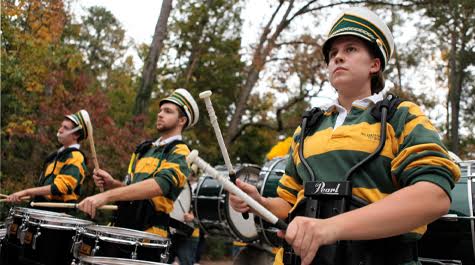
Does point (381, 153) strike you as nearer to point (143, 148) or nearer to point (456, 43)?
point (143, 148)

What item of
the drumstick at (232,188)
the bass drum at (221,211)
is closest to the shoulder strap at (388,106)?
the drumstick at (232,188)

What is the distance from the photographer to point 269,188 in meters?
6.33

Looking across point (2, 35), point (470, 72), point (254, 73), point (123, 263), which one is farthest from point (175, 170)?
point (470, 72)

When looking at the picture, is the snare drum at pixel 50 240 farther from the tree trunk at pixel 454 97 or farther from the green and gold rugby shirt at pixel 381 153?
the tree trunk at pixel 454 97

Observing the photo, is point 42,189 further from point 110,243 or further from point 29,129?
point 29,129

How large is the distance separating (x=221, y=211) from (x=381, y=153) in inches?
239

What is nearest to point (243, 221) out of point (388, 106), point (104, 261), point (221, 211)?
point (221, 211)

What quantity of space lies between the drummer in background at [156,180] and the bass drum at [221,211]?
231 cm

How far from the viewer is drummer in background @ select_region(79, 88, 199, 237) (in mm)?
4145

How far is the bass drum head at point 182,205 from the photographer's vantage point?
7632 millimetres

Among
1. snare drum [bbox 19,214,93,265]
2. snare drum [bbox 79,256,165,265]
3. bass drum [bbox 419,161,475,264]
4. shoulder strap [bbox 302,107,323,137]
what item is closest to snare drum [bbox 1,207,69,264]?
snare drum [bbox 19,214,93,265]

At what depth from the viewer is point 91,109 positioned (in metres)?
12.0

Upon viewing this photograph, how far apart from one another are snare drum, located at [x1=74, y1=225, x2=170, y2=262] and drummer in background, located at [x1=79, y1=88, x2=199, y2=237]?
22 cm

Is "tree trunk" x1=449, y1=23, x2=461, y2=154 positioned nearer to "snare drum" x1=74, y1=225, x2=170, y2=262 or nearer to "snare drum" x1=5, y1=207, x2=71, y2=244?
"snare drum" x1=5, y1=207, x2=71, y2=244
